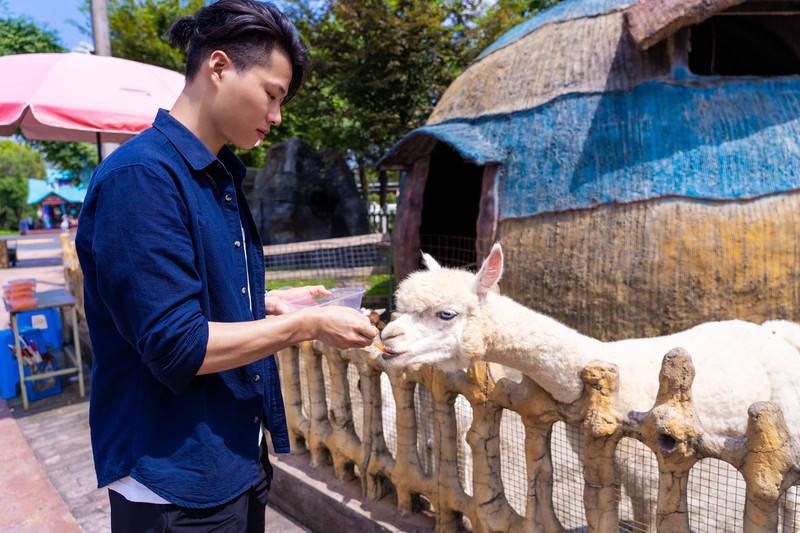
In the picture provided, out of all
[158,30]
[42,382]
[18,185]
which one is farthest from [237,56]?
[18,185]

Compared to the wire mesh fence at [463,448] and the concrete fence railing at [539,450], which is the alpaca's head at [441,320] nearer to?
the concrete fence railing at [539,450]

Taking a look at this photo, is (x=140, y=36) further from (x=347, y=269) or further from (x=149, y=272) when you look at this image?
(x=149, y=272)

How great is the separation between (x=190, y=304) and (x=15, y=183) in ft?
183

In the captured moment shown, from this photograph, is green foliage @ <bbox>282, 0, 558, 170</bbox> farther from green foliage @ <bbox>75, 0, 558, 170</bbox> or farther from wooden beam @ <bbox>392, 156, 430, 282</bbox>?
wooden beam @ <bbox>392, 156, 430, 282</bbox>

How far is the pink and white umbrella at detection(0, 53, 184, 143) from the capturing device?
4.32 meters

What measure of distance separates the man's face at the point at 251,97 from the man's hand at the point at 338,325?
0.54 metres

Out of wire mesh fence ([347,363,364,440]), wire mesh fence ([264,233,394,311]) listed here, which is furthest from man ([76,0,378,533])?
wire mesh fence ([264,233,394,311])

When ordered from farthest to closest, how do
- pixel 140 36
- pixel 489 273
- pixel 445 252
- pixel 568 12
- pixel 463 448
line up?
pixel 140 36 → pixel 445 252 → pixel 568 12 → pixel 463 448 → pixel 489 273

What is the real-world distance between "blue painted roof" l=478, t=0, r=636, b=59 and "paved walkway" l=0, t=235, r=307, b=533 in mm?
6655

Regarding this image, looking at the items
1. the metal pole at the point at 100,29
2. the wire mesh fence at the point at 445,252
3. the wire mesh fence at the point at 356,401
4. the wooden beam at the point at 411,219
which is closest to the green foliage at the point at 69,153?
the metal pole at the point at 100,29

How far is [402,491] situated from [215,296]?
1.97 meters

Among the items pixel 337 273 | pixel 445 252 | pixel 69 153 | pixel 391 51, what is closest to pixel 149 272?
pixel 445 252

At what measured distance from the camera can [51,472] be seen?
4.08 m

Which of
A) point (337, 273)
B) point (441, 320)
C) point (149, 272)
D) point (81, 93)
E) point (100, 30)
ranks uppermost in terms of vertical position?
point (100, 30)
